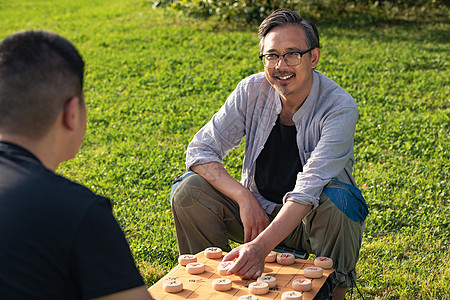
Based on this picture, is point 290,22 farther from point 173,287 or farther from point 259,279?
point 173,287

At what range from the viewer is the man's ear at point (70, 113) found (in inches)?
79.7

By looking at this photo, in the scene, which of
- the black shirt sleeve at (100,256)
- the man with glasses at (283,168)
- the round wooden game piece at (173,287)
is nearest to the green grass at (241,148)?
the man with glasses at (283,168)

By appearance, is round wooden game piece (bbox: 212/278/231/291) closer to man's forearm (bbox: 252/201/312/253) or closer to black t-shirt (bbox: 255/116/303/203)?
man's forearm (bbox: 252/201/312/253)

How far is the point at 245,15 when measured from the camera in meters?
11.5

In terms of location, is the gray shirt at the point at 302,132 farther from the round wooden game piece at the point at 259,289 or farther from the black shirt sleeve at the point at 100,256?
the black shirt sleeve at the point at 100,256

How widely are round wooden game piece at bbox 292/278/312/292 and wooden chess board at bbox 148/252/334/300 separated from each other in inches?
0.9

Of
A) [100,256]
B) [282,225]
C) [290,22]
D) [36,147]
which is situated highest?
[290,22]

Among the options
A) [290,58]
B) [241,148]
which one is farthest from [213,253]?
[241,148]

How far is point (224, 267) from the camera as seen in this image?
3.10m

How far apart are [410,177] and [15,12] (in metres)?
13.5

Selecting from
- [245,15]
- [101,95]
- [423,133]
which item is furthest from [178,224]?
[245,15]

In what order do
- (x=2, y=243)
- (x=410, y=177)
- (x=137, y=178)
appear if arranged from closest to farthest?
(x=2, y=243)
(x=410, y=177)
(x=137, y=178)

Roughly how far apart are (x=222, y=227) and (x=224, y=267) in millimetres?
633

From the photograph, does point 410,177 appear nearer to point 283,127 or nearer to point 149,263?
point 283,127
